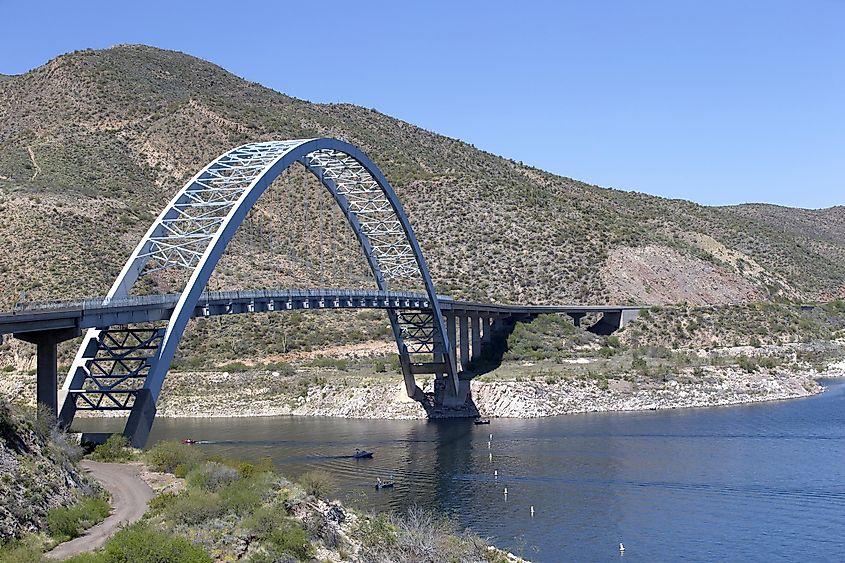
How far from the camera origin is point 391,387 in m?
72.9

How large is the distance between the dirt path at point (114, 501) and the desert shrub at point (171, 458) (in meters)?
0.62

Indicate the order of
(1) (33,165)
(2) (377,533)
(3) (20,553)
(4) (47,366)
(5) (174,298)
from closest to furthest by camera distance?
1. (3) (20,553)
2. (2) (377,533)
3. (4) (47,366)
4. (5) (174,298)
5. (1) (33,165)

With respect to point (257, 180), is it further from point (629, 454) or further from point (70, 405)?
point (629, 454)

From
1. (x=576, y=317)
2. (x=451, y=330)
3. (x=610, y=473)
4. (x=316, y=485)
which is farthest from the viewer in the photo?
(x=576, y=317)

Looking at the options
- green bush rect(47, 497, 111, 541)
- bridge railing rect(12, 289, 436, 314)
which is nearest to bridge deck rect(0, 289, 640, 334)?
bridge railing rect(12, 289, 436, 314)

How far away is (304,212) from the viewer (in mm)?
111000

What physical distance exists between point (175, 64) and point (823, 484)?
126 metres

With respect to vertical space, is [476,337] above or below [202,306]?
below

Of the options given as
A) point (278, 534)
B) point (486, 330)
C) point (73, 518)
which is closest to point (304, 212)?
point (486, 330)

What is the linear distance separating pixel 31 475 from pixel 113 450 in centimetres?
942

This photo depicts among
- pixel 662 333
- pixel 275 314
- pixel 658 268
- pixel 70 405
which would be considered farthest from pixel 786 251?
pixel 70 405

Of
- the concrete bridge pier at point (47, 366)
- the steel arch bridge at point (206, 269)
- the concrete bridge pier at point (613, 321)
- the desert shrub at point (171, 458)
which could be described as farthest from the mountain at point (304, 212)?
the desert shrub at point (171, 458)

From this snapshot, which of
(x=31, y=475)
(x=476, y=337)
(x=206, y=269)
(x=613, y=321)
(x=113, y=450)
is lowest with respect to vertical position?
(x=113, y=450)

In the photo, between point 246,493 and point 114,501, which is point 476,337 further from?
point 114,501
